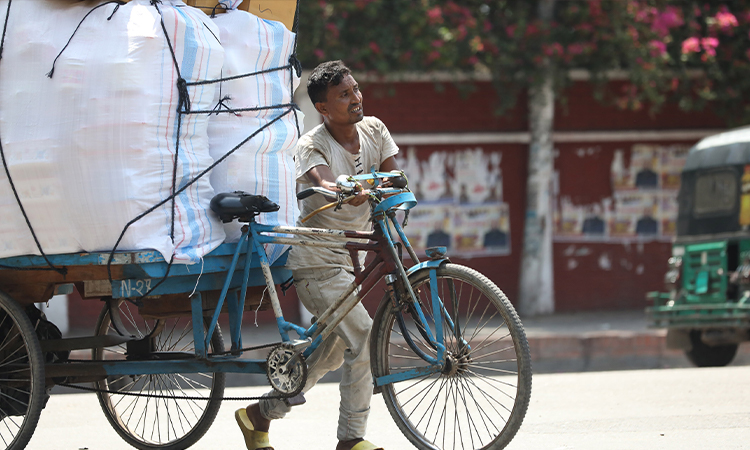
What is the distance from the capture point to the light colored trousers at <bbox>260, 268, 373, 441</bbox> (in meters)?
3.78

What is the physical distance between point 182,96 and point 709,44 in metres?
8.18

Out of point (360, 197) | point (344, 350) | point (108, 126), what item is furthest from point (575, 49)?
point (108, 126)

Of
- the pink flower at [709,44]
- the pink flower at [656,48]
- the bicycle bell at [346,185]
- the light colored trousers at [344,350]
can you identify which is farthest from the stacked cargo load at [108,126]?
the pink flower at [709,44]

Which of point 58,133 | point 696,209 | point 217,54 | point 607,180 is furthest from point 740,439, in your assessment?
point 607,180

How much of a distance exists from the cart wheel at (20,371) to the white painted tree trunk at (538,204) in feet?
23.5

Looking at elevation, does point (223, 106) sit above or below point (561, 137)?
Answer: below

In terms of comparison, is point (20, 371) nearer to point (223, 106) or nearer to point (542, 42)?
point (223, 106)

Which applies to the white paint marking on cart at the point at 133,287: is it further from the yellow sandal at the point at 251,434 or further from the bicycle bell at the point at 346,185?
the bicycle bell at the point at 346,185

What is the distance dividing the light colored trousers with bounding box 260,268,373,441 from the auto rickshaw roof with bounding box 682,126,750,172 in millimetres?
4945

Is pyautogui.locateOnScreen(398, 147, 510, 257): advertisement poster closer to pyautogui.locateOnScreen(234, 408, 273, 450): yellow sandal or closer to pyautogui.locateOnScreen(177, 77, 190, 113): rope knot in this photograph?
pyautogui.locateOnScreen(234, 408, 273, 450): yellow sandal

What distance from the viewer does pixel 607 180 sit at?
1114 cm

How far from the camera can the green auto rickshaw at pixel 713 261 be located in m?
7.35

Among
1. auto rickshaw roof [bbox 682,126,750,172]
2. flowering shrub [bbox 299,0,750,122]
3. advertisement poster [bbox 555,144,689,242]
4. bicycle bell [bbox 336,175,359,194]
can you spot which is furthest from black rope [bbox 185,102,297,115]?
advertisement poster [bbox 555,144,689,242]

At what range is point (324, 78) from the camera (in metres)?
3.83
